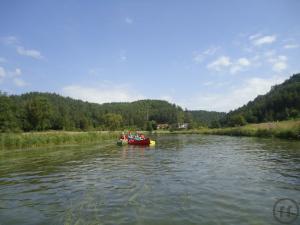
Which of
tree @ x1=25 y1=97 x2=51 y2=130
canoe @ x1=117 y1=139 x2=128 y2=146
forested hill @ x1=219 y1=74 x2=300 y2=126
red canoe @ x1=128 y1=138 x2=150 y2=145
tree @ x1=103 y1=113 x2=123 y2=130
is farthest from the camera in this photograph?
tree @ x1=103 y1=113 x2=123 y2=130

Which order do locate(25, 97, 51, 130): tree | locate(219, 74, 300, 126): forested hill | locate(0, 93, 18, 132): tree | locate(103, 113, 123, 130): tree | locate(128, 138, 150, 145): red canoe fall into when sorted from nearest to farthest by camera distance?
locate(128, 138, 150, 145): red canoe, locate(0, 93, 18, 132): tree, locate(25, 97, 51, 130): tree, locate(219, 74, 300, 126): forested hill, locate(103, 113, 123, 130): tree

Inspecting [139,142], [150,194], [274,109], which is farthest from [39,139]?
[274,109]

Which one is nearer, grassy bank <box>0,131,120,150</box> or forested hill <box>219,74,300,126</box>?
grassy bank <box>0,131,120,150</box>

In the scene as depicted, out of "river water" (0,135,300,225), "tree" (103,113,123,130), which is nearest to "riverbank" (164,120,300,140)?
"river water" (0,135,300,225)

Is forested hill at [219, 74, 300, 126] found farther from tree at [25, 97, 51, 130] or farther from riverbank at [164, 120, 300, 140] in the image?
tree at [25, 97, 51, 130]

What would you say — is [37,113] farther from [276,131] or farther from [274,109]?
[274,109]

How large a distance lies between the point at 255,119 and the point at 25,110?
96060 millimetres

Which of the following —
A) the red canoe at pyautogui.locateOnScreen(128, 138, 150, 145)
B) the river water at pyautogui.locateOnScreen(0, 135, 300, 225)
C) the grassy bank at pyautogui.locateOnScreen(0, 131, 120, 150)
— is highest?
the grassy bank at pyautogui.locateOnScreen(0, 131, 120, 150)

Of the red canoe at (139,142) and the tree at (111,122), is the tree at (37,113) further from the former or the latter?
the red canoe at (139,142)

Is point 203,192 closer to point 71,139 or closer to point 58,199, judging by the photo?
point 58,199

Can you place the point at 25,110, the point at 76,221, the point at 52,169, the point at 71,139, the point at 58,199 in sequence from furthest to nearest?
the point at 25,110 → the point at 71,139 → the point at 52,169 → the point at 58,199 → the point at 76,221

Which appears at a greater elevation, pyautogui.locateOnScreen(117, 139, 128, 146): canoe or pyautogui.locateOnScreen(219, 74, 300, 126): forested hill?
pyautogui.locateOnScreen(219, 74, 300, 126): forested hill

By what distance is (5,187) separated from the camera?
1566 centimetres

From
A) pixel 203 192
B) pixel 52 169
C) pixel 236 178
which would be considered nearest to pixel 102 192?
pixel 203 192
